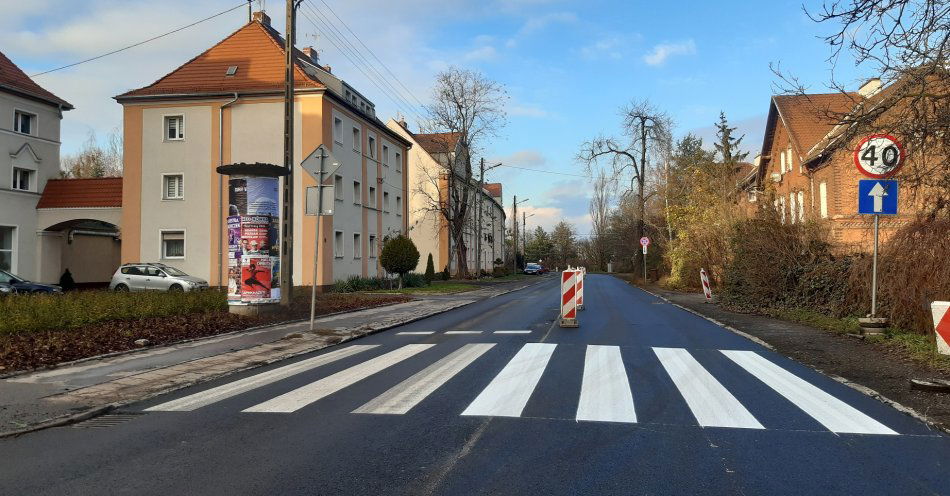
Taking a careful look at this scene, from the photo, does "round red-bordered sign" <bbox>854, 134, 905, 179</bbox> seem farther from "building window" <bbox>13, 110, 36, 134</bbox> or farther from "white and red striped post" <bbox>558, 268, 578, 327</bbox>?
"building window" <bbox>13, 110, 36, 134</bbox>

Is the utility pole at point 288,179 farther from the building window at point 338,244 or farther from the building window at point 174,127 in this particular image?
the building window at point 174,127

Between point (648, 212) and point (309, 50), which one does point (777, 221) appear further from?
point (309, 50)

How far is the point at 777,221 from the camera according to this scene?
1645cm

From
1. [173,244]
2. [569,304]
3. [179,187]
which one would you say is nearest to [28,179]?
[179,187]

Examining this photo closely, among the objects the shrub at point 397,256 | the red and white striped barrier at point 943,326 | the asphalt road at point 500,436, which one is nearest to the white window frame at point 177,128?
the shrub at point 397,256

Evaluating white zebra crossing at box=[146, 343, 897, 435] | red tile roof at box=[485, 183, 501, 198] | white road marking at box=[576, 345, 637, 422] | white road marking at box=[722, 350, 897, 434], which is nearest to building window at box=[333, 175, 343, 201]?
white zebra crossing at box=[146, 343, 897, 435]

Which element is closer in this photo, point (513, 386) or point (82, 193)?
point (513, 386)

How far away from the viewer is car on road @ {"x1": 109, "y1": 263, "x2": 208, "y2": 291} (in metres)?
24.5

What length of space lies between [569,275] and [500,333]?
2709 mm

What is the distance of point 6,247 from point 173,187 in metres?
8.01

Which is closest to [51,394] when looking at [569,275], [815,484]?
[815,484]

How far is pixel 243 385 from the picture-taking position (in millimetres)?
7383

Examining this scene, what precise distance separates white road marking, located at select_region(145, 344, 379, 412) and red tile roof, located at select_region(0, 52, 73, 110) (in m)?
27.8

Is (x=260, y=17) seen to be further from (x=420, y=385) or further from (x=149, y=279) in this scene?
(x=420, y=385)
